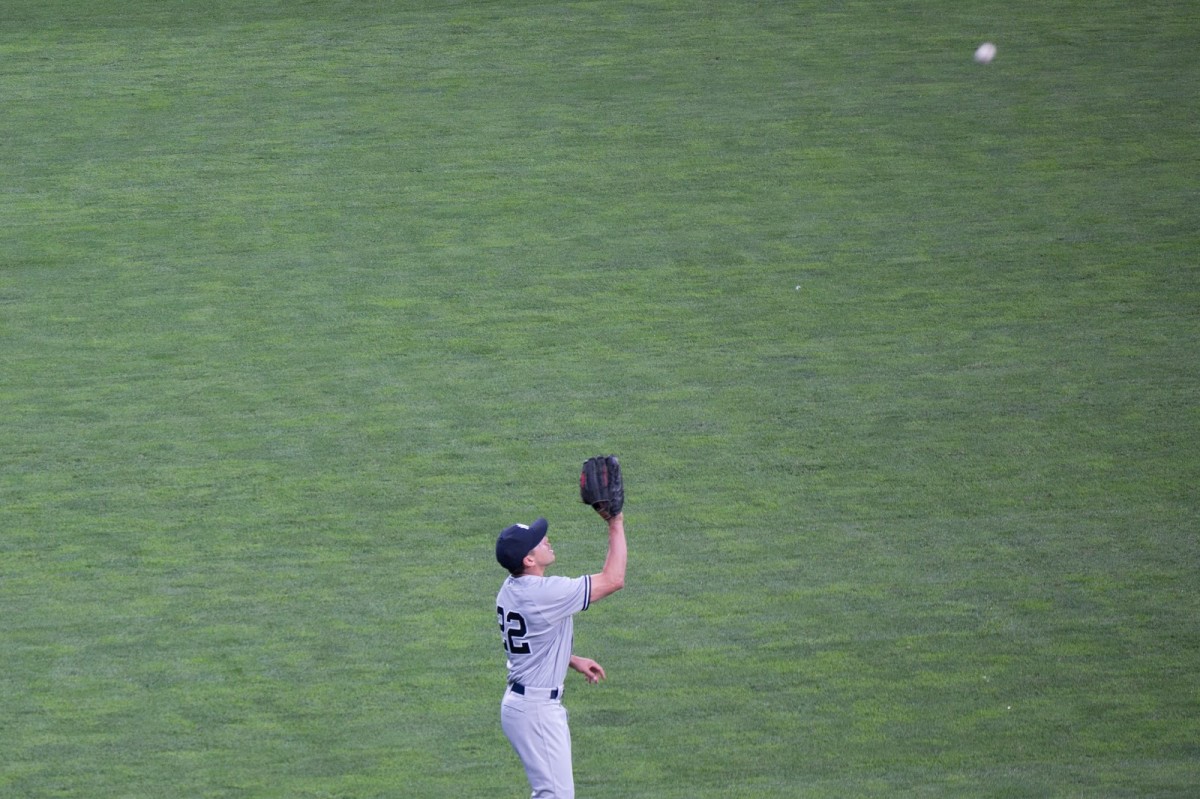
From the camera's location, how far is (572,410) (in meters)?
7.70

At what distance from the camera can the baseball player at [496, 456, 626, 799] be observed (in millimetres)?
4445

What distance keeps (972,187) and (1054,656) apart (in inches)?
174

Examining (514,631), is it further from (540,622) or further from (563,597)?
(563,597)

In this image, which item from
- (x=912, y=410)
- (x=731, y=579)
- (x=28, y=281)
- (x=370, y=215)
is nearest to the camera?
(x=731, y=579)

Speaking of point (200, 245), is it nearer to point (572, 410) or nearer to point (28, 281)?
point (28, 281)

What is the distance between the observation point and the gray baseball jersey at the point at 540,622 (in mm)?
4453

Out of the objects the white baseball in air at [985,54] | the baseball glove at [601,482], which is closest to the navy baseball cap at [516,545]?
the baseball glove at [601,482]

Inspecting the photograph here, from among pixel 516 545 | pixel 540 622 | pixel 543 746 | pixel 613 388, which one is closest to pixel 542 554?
pixel 516 545

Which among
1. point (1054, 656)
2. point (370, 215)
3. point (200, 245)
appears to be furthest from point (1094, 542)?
point (200, 245)

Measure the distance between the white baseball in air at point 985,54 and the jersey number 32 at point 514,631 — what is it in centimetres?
801

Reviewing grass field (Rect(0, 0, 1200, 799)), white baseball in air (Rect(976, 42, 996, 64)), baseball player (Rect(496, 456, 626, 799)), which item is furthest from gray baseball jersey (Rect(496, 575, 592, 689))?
white baseball in air (Rect(976, 42, 996, 64))

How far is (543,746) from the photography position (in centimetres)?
446

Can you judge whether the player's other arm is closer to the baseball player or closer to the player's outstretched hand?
the baseball player

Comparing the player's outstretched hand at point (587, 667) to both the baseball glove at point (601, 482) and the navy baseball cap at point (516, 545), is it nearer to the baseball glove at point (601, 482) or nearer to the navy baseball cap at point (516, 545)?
the navy baseball cap at point (516, 545)
